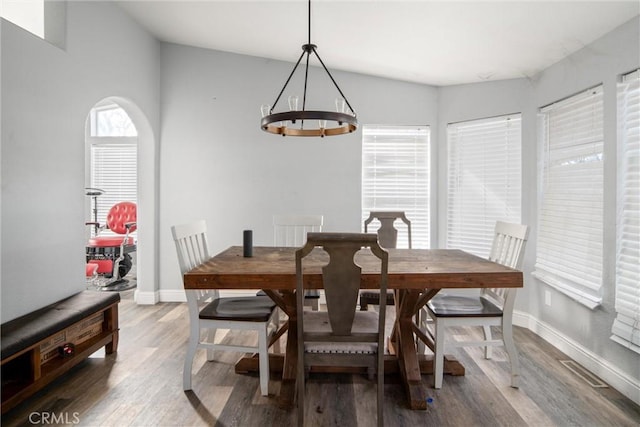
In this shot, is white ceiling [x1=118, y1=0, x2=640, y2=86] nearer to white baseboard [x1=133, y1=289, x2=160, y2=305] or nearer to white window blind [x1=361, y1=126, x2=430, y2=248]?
white window blind [x1=361, y1=126, x2=430, y2=248]

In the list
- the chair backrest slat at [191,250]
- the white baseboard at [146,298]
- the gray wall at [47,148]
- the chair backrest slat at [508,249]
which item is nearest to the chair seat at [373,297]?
the chair backrest slat at [508,249]

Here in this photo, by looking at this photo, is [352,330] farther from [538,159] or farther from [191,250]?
[538,159]

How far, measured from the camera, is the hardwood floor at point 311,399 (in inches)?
75.0

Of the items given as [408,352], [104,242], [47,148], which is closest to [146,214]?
[104,242]

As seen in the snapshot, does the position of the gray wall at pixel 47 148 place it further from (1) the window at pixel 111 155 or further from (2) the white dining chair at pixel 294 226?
(1) the window at pixel 111 155

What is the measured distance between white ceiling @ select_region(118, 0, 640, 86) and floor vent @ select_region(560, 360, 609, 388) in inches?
93.3

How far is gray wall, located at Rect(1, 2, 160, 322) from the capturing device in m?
2.16

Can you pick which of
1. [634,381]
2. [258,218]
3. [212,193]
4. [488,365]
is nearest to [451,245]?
[488,365]

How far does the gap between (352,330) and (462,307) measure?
922 millimetres

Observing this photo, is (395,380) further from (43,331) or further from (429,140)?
(429,140)

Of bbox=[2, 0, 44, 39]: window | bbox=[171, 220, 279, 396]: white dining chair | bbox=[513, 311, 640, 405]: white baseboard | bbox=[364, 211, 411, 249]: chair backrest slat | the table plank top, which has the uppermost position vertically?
bbox=[2, 0, 44, 39]: window

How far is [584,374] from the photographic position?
2.43 metres

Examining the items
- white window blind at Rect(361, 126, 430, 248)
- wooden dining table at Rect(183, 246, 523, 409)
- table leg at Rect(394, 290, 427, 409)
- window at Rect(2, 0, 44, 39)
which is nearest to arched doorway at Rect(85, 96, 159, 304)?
window at Rect(2, 0, 44, 39)

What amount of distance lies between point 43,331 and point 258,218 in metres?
2.29
